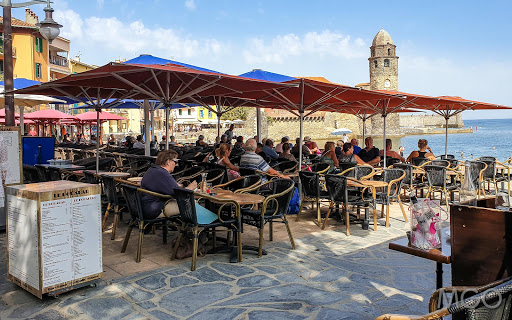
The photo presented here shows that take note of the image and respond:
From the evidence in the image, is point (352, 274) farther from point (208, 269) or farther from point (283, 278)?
point (208, 269)

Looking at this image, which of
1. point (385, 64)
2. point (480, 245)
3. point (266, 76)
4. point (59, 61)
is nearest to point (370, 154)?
point (266, 76)

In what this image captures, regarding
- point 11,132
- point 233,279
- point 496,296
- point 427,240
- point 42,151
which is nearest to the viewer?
point 496,296

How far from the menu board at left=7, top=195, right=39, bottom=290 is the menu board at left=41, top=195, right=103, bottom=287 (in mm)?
79

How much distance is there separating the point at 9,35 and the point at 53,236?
4.00 meters

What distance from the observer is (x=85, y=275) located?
3.46 meters

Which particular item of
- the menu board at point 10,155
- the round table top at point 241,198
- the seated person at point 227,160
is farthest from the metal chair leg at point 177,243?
the menu board at point 10,155

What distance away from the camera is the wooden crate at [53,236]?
3213mm

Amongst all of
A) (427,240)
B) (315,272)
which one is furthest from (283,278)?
(427,240)

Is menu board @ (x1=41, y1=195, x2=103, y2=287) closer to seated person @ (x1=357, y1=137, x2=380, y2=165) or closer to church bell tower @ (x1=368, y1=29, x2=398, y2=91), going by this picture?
seated person @ (x1=357, y1=137, x2=380, y2=165)

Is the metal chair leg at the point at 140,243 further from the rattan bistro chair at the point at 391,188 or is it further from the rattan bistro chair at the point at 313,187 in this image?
the rattan bistro chair at the point at 391,188

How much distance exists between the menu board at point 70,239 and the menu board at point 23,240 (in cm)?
8

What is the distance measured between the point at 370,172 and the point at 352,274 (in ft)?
10.1

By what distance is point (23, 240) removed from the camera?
3367mm

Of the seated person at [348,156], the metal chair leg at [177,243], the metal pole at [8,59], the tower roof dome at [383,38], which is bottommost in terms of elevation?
the metal chair leg at [177,243]
